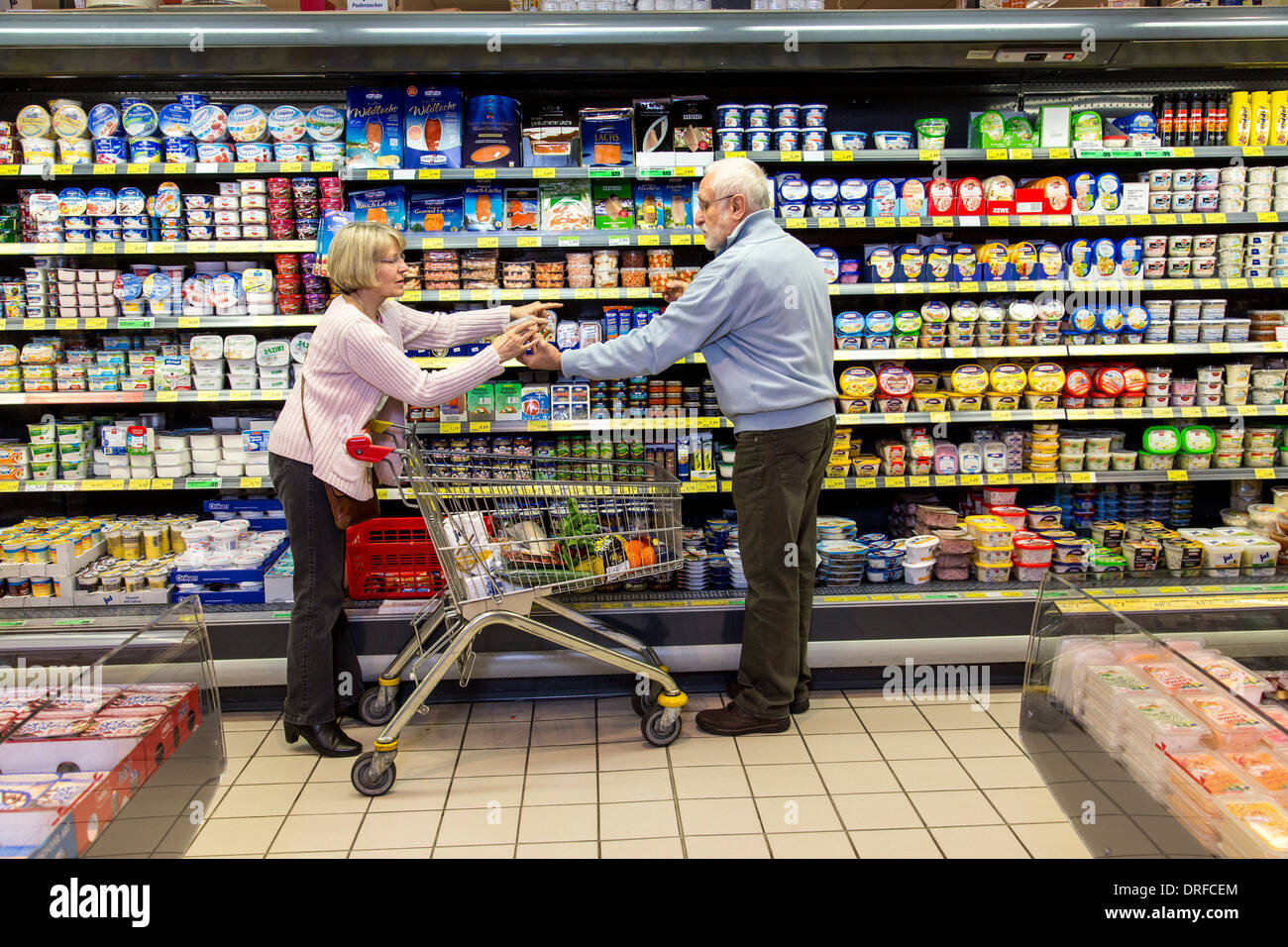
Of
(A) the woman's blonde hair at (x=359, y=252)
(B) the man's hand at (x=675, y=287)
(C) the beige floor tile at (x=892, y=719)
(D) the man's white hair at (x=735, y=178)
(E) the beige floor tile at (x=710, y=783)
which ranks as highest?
(D) the man's white hair at (x=735, y=178)

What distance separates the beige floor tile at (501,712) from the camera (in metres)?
3.60

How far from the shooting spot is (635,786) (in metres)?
3.03

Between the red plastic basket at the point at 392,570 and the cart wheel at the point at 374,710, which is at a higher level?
the red plastic basket at the point at 392,570

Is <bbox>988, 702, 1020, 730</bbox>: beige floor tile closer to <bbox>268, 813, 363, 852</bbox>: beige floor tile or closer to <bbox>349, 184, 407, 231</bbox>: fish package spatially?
<bbox>268, 813, 363, 852</bbox>: beige floor tile

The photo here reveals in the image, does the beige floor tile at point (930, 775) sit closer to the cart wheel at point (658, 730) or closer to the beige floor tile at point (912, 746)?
the beige floor tile at point (912, 746)

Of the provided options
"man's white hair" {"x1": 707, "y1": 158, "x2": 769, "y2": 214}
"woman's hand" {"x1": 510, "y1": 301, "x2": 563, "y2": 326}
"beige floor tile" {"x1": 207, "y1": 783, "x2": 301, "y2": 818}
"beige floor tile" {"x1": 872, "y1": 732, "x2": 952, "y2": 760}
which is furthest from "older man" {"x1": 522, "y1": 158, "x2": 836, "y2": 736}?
"beige floor tile" {"x1": 207, "y1": 783, "x2": 301, "y2": 818}

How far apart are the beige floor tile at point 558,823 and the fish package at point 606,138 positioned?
8.41 feet

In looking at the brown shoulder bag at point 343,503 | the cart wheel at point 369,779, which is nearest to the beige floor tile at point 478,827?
the cart wheel at point 369,779

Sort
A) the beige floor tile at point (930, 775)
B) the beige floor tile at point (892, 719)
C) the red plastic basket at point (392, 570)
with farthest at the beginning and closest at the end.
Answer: the red plastic basket at point (392, 570), the beige floor tile at point (892, 719), the beige floor tile at point (930, 775)

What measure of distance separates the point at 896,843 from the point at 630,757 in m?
0.97

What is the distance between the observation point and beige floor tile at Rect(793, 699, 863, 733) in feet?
11.3

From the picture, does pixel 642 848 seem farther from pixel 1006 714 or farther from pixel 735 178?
pixel 735 178

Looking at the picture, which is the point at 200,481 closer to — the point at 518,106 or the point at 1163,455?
the point at 518,106
